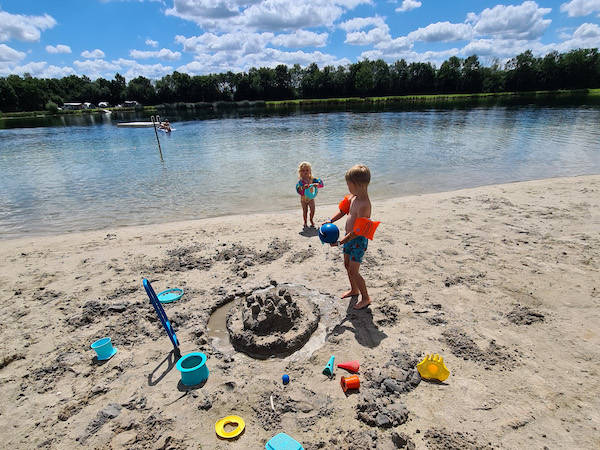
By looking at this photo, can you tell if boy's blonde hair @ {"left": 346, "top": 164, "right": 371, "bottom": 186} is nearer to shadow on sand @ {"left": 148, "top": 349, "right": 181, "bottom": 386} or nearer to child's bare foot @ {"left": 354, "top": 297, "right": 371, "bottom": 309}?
child's bare foot @ {"left": 354, "top": 297, "right": 371, "bottom": 309}

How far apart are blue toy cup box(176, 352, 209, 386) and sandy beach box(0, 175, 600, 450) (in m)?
0.11

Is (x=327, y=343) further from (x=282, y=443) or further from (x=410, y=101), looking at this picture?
(x=410, y=101)

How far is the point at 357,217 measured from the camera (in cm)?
458

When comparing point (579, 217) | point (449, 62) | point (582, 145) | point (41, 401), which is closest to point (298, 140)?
point (582, 145)

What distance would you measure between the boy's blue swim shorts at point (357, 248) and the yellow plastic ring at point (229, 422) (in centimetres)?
252

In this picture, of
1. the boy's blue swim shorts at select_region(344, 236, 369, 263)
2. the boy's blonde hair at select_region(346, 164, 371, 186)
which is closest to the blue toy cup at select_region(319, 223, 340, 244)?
the boy's blue swim shorts at select_region(344, 236, 369, 263)

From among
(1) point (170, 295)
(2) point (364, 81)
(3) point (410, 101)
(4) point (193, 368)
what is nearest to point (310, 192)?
(1) point (170, 295)

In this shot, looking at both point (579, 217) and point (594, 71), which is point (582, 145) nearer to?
point (579, 217)

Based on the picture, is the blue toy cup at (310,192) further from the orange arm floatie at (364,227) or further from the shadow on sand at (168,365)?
the shadow on sand at (168,365)

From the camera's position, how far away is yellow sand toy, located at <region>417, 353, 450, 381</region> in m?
3.55

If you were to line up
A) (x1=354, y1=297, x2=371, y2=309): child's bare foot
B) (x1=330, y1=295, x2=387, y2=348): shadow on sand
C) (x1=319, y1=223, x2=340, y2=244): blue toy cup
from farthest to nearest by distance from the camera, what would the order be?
(x1=319, y1=223, x2=340, y2=244): blue toy cup < (x1=354, y1=297, x2=371, y2=309): child's bare foot < (x1=330, y1=295, x2=387, y2=348): shadow on sand

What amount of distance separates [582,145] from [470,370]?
23106 mm

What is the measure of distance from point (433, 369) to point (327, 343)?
1.30 metres

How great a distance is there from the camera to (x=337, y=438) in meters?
3.01
